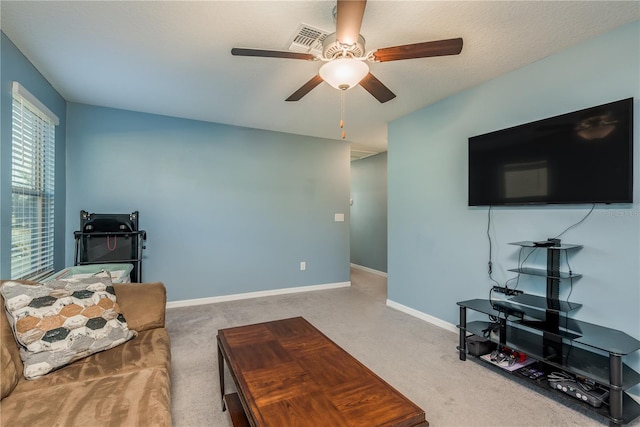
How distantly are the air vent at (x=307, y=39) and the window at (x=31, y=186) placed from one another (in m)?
2.06

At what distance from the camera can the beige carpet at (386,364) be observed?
6.03 ft

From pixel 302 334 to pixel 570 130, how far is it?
7.73 ft

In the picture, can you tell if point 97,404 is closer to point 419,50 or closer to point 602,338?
point 419,50

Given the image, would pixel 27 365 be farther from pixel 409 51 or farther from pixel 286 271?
pixel 286 271

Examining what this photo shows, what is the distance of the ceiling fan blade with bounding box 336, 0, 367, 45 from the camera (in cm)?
137

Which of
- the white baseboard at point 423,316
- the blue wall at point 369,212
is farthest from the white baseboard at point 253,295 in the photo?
the blue wall at point 369,212

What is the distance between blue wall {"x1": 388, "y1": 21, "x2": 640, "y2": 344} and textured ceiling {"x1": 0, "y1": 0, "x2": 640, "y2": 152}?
18cm

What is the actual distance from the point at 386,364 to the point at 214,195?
3037mm

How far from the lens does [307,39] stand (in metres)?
2.13

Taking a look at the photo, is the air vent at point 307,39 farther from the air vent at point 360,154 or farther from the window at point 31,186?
the air vent at point 360,154

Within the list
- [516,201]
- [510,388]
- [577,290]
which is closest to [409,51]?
[516,201]

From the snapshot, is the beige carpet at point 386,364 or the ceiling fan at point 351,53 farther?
the beige carpet at point 386,364

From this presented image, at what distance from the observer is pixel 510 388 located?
83.3 inches

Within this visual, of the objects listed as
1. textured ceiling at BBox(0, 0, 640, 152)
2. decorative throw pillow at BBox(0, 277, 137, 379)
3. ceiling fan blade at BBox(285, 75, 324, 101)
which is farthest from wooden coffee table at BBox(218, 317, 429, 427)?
textured ceiling at BBox(0, 0, 640, 152)
